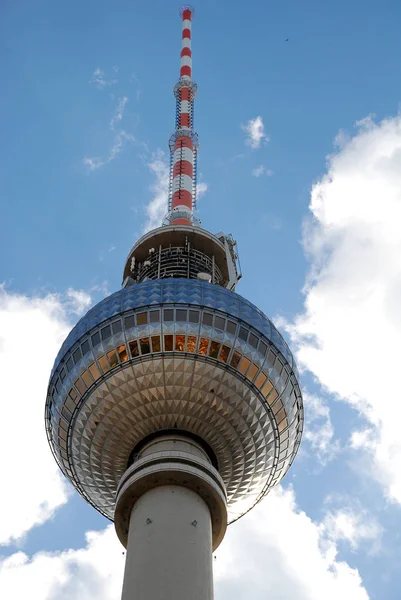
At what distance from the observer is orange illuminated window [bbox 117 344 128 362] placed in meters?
29.8

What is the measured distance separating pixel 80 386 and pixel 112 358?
75.9 inches

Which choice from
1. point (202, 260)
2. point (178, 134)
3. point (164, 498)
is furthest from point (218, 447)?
point (178, 134)

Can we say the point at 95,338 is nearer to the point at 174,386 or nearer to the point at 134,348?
the point at 134,348

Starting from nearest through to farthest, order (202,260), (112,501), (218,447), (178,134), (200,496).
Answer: (200,496) → (218,447) → (112,501) → (202,260) → (178,134)

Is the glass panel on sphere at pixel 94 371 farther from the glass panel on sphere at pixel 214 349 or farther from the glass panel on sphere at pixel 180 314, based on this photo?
the glass panel on sphere at pixel 214 349

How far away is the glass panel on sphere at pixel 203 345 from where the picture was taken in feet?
97.3

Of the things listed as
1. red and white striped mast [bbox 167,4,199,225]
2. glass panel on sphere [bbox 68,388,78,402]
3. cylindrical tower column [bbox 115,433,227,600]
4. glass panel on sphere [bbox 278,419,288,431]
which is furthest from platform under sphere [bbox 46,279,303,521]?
red and white striped mast [bbox 167,4,199,225]

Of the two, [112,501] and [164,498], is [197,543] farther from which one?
[112,501]

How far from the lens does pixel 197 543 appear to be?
25.8 metres

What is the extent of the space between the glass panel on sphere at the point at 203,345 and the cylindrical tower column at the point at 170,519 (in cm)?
359

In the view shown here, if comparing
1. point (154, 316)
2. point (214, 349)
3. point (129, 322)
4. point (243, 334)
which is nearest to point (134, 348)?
point (129, 322)

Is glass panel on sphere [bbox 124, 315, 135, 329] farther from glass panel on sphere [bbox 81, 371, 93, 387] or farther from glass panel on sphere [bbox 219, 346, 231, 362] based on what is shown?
glass panel on sphere [bbox 219, 346, 231, 362]

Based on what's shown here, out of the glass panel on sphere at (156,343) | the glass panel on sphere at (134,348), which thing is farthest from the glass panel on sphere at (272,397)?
the glass panel on sphere at (134,348)

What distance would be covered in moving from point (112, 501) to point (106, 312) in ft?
29.2
